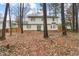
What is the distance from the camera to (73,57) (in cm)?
376

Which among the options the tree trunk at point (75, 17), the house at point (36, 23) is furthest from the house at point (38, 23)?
the tree trunk at point (75, 17)

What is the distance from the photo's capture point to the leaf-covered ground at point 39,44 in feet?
12.4

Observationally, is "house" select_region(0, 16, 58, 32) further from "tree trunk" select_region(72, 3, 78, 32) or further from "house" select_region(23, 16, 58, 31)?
"tree trunk" select_region(72, 3, 78, 32)

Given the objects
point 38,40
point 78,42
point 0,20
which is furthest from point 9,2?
point 78,42

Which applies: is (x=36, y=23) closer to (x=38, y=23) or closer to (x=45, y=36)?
(x=38, y=23)

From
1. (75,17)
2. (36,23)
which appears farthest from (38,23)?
(75,17)

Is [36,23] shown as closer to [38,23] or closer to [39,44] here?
[38,23]

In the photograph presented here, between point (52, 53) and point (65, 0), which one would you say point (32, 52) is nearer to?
point (52, 53)

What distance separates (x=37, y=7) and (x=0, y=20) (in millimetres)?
357

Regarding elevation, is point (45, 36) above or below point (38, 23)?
below

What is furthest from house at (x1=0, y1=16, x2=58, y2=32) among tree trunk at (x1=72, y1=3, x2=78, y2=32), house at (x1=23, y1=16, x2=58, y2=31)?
tree trunk at (x1=72, y1=3, x2=78, y2=32)

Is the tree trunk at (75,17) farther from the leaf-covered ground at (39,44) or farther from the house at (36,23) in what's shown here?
the house at (36,23)

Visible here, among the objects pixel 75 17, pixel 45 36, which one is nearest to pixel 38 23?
pixel 45 36

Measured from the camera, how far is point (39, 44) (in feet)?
12.4
